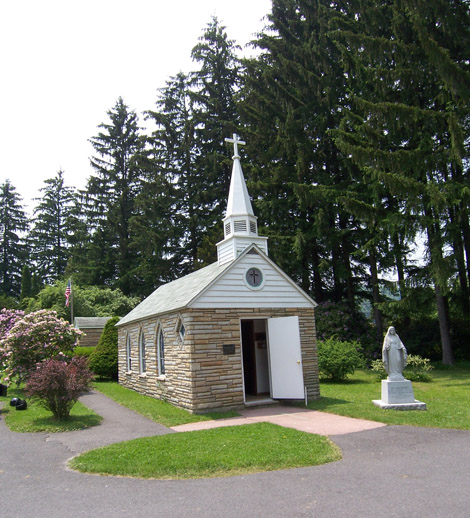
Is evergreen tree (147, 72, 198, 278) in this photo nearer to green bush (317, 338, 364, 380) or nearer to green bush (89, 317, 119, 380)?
green bush (89, 317, 119, 380)

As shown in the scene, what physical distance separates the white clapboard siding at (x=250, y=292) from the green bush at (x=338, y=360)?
4501 mm

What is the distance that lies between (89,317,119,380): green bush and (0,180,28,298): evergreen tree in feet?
118

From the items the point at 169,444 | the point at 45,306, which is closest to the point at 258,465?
the point at 169,444

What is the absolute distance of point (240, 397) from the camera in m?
12.1

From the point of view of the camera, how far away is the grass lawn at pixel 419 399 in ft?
31.1

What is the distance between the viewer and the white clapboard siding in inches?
482

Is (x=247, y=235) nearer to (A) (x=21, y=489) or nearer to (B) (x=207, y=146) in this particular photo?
(A) (x=21, y=489)

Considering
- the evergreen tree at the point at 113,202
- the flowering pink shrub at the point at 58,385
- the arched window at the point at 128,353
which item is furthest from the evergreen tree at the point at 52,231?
the flowering pink shrub at the point at 58,385

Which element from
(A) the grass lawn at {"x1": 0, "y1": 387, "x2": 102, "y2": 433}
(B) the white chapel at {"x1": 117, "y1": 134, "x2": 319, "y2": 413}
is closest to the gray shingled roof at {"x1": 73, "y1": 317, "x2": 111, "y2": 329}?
(B) the white chapel at {"x1": 117, "y1": 134, "x2": 319, "y2": 413}

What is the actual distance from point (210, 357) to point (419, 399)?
19.9 ft

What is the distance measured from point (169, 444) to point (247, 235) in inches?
295

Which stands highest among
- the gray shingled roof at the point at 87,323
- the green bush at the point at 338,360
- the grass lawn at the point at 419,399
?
the gray shingled roof at the point at 87,323

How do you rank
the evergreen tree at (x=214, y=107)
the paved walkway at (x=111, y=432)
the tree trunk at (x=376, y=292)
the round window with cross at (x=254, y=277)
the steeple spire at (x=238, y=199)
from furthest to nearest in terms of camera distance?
the evergreen tree at (x=214, y=107) → the tree trunk at (x=376, y=292) → the steeple spire at (x=238, y=199) → the round window with cross at (x=254, y=277) → the paved walkway at (x=111, y=432)

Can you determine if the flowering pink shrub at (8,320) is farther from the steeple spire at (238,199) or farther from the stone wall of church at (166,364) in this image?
the steeple spire at (238,199)
